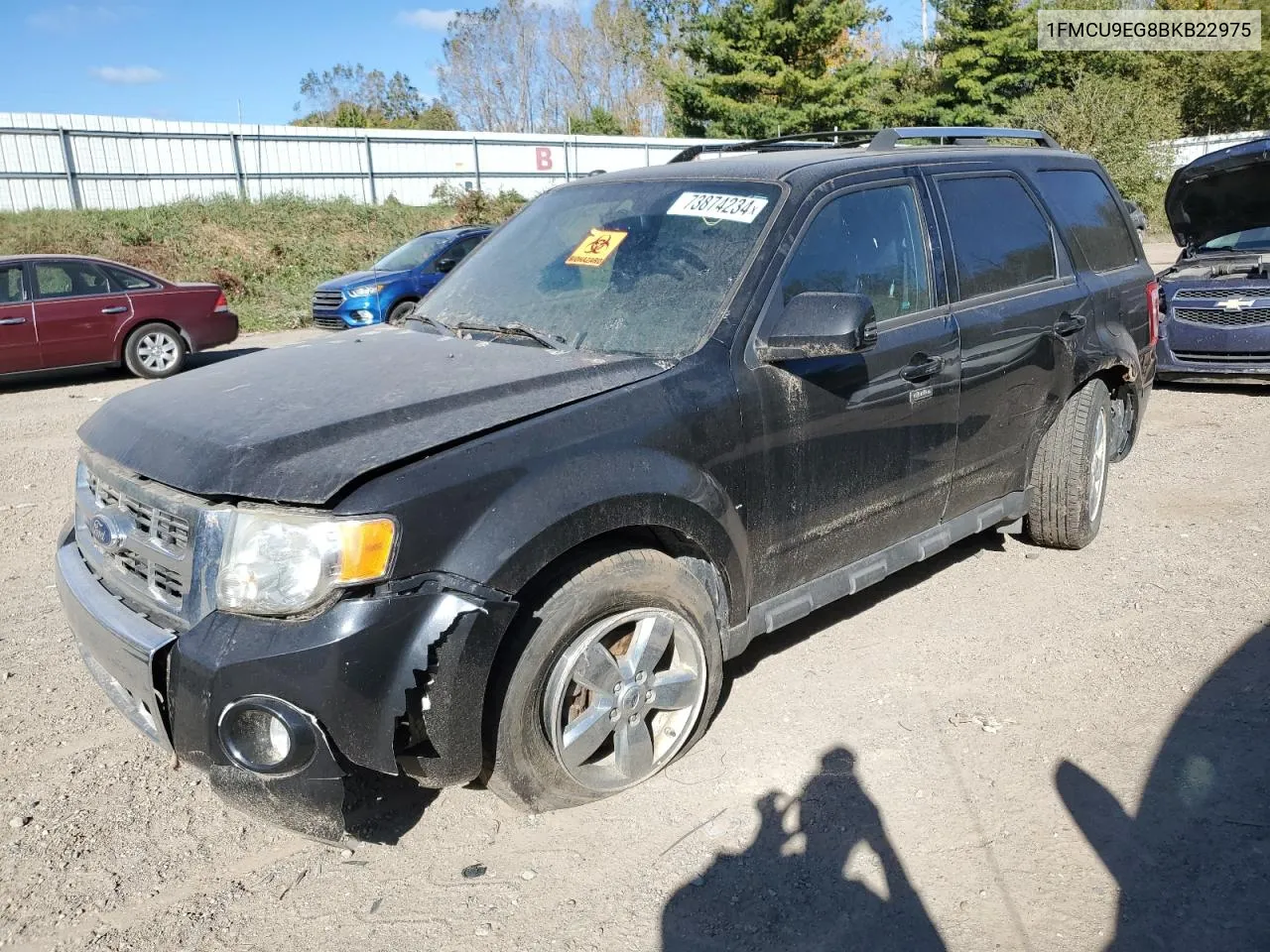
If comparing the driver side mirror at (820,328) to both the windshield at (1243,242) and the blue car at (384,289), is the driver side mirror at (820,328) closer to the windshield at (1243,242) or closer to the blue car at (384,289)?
the windshield at (1243,242)

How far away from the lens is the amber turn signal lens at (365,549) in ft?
7.79

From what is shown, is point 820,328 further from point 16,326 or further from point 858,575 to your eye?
point 16,326

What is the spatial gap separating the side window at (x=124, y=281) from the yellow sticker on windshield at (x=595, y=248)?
394 inches

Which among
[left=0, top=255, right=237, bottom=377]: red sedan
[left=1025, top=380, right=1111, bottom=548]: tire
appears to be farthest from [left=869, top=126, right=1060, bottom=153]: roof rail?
[left=0, top=255, right=237, bottom=377]: red sedan

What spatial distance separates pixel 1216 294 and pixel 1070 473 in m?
5.24

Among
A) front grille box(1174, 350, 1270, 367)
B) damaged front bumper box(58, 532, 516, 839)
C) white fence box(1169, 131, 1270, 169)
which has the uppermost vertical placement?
white fence box(1169, 131, 1270, 169)

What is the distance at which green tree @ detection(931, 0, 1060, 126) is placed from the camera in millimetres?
37219

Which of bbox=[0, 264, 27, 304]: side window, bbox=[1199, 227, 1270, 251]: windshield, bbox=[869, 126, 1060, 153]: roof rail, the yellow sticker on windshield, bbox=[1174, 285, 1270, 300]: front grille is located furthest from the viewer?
bbox=[0, 264, 27, 304]: side window

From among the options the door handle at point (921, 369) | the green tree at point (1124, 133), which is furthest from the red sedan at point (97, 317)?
the green tree at point (1124, 133)

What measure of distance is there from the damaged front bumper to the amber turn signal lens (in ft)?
0.20

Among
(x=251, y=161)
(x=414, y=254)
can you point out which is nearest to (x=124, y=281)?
(x=414, y=254)

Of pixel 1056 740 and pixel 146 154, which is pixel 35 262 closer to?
pixel 1056 740

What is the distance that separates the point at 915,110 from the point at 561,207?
129ft

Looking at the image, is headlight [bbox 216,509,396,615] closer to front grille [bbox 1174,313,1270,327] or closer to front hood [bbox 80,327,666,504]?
front hood [bbox 80,327,666,504]
